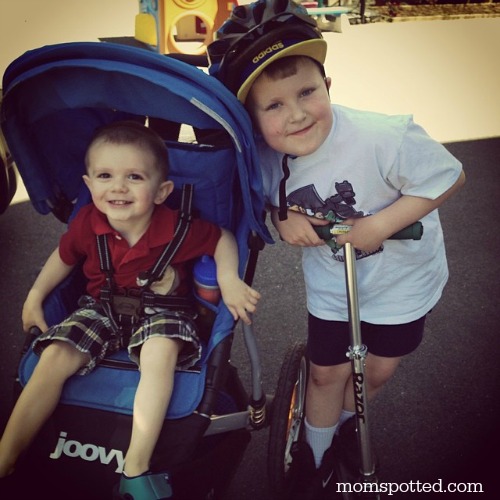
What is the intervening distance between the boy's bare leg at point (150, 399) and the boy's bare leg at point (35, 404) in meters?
0.25

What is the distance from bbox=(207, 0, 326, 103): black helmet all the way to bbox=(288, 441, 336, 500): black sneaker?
138 cm

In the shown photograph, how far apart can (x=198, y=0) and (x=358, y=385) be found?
16.4ft

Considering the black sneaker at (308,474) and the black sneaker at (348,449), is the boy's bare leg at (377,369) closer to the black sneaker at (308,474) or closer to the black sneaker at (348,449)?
the black sneaker at (348,449)

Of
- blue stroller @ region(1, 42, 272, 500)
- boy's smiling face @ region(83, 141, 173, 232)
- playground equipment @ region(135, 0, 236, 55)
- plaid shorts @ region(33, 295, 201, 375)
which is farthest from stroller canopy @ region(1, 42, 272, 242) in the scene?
playground equipment @ region(135, 0, 236, 55)

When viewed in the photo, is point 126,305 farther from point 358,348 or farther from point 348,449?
point 348,449

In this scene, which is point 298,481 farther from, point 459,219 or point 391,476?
point 459,219

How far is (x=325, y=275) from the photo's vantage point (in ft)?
6.14

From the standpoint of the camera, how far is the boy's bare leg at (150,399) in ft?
4.98

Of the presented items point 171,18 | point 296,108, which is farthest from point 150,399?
point 171,18

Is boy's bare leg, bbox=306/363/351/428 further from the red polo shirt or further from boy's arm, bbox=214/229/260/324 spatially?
the red polo shirt

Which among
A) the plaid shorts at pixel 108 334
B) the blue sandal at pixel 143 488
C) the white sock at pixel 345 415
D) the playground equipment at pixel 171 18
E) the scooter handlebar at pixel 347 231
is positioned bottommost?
the blue sandal at pixel 143 488

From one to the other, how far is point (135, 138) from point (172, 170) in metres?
0.22

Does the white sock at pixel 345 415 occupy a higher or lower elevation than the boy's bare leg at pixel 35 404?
higher

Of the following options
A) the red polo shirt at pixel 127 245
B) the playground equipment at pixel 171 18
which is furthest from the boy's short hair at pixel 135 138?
the playground equipment at pixel 171 18
